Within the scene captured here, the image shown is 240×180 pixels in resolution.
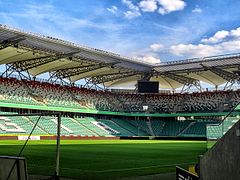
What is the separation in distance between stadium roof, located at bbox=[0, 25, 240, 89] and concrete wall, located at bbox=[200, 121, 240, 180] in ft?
150

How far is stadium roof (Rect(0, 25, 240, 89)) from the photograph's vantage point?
5784cm

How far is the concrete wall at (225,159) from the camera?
845cm

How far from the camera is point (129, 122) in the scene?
90.9 m

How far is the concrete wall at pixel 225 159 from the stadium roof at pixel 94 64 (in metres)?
45.8

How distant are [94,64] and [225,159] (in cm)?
6321

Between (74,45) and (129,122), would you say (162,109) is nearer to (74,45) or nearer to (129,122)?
(129,122)

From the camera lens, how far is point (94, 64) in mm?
71500

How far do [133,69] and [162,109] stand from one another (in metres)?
19.1

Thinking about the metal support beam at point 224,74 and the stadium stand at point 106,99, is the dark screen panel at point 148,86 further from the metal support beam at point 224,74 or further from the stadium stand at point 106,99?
the metal support beam at point 224,74

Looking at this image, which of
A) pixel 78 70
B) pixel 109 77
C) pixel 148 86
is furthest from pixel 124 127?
pixel 78 70

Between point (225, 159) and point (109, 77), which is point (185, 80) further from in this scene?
point (225, 159)

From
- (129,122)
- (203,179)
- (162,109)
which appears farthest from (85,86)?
(203,179)

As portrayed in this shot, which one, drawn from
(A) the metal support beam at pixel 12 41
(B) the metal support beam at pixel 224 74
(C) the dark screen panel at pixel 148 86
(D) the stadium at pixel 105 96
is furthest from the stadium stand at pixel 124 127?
A: (A) the metal support beam at pixel 12 41

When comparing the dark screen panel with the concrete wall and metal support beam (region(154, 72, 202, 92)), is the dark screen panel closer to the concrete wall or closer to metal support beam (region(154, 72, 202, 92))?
metal support beam (region(154, 72, 202, 92))
